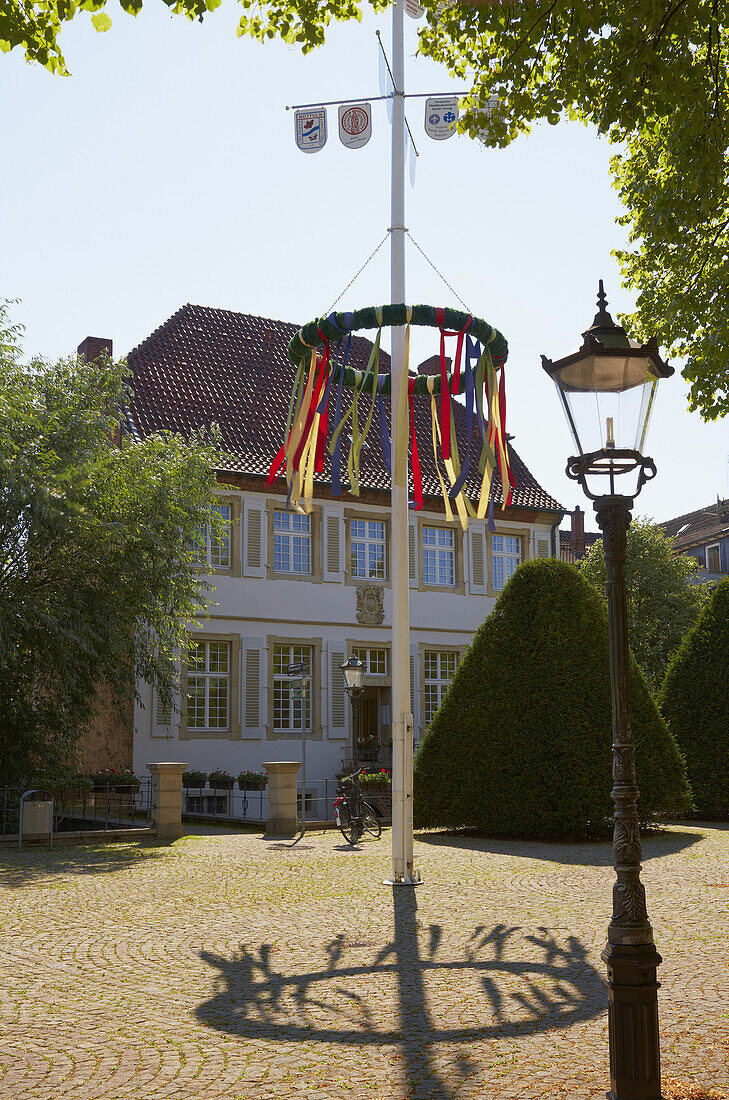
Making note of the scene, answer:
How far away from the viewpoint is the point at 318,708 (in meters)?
26.3

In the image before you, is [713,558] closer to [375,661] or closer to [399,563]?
A: [375,661]

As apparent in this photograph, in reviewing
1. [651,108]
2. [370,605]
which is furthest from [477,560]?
[651,108]

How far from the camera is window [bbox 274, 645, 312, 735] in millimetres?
26141

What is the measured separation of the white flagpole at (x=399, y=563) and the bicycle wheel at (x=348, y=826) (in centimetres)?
409

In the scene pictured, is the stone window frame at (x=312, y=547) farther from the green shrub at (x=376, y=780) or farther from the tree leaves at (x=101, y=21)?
the tree leaves at (x=101, y=21)

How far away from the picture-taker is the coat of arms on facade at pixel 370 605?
27.2m

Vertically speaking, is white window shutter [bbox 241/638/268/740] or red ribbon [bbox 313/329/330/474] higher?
red ribbon [bbox 313/329/330/474]

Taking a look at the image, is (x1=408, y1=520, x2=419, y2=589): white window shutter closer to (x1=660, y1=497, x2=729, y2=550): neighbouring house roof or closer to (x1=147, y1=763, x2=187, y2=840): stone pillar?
(x1=147, y1=763, x2=187, y2=840): stone pillar

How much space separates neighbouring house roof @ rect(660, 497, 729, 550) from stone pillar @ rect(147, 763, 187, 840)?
43.6 meters

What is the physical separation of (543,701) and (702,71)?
32.7 ft

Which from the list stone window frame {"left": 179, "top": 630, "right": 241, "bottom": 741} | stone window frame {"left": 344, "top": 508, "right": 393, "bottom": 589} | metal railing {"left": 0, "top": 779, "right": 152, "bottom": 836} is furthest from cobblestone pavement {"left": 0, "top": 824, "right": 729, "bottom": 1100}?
stone window frame {"left": 344, "top": 508, "right": 393, "bottom": 589}

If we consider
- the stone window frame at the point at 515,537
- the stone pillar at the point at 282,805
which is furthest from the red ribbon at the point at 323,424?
the stone window frame at the point at 515,537

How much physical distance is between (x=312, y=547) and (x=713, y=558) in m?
35.3

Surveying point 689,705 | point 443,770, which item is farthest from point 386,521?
point 443,770
